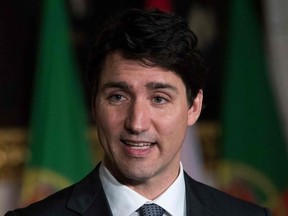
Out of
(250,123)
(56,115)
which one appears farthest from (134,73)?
(250,123)

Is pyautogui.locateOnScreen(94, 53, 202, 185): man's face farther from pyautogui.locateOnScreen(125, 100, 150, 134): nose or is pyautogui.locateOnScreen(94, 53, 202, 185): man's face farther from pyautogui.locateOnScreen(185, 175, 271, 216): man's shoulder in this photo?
pyautogui.locateOnScreen(185, 175, 271, 216): man's shoulder

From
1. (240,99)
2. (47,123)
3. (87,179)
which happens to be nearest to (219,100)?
(240,99)

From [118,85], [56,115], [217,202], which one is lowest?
[217,202]

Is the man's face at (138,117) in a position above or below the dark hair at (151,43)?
below

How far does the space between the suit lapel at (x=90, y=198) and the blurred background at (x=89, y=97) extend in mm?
808

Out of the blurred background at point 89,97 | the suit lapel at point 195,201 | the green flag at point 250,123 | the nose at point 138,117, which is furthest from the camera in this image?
the green flag at point 250,123

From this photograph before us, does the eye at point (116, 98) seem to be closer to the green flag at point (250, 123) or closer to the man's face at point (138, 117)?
the man's face at point (138, 117)

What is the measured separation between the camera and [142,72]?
126cm

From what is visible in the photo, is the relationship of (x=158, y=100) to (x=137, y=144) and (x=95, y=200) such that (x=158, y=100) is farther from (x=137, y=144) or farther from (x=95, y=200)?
(x=95, y=200)

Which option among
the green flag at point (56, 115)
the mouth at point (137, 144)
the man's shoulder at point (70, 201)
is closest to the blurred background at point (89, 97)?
the green flag at point (56, 115)

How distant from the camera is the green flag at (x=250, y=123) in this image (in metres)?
2.32

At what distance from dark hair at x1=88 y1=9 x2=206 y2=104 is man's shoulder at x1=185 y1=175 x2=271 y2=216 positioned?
0.55 ft

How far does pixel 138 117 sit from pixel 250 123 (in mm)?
1135

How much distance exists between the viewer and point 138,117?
4.09 ft
